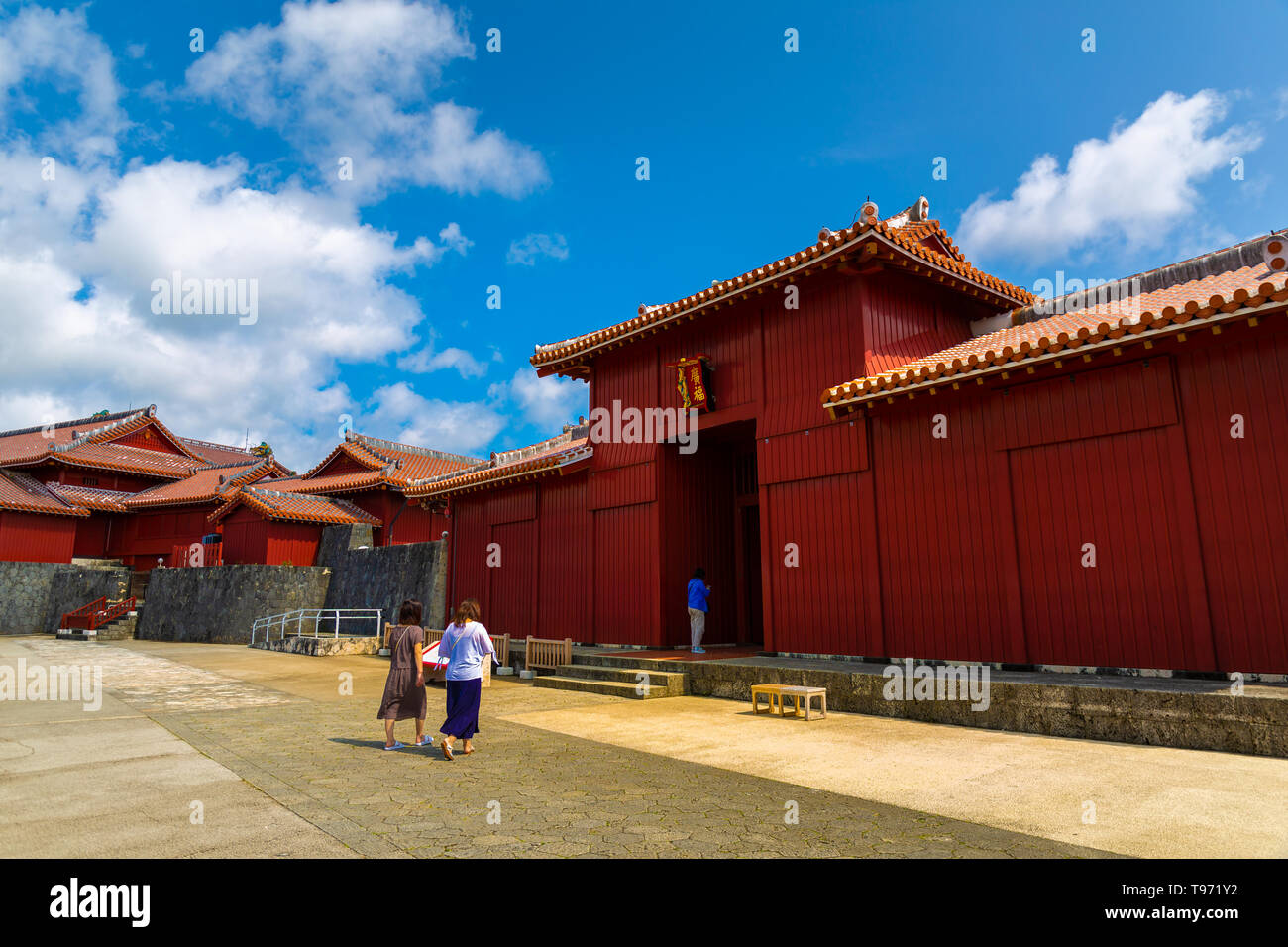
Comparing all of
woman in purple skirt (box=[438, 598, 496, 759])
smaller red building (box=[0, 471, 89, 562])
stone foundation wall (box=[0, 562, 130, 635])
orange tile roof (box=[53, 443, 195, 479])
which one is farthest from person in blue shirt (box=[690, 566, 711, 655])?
orange tile roof (box=[53, 443, 195, 479])

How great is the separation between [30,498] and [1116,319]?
3533 cm

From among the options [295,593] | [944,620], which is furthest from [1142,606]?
[295,593]

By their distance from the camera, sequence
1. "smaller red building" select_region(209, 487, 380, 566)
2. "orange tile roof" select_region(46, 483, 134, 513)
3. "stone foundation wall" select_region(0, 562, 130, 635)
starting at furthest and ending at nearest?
"orange tile roof" select_region(46, 483, 134, 513) → "stone foundation wall" select_region(0, 562, 130, 635) → "smaller red building" select_region(209, 487, 380, 566)

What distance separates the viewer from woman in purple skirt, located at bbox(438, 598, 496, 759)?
6531mm

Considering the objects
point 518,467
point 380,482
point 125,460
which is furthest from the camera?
point 125,460

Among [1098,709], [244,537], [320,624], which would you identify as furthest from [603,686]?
[244,537]

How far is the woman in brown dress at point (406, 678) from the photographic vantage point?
6871 mm

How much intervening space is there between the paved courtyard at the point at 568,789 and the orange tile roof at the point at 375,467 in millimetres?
18581

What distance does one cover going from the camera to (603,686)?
429 inches

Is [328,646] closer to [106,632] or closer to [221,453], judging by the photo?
[106,632]

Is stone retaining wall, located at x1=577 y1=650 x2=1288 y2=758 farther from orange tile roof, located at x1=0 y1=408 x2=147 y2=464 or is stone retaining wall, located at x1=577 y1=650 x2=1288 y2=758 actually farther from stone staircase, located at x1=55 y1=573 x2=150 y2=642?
orange tile roof, located at x1=0 y1=408 x2=147 y2=464

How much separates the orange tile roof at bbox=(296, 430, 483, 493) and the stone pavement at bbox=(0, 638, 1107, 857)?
19.2 metres

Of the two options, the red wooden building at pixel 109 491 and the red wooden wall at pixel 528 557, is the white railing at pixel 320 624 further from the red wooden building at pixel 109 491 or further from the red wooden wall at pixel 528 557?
the red wooden building at pixel 109 491
